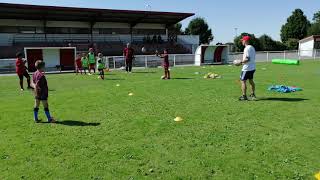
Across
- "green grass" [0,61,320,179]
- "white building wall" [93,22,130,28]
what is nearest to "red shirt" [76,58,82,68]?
"green grass" [0,61,320,179]

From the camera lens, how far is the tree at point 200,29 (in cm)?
9016

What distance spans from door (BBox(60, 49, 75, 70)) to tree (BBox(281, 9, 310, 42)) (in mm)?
70391

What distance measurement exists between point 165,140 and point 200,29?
85028 mm

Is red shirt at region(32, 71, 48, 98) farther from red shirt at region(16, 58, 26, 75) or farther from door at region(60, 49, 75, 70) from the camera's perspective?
door at region(60, 49, 75, 70)

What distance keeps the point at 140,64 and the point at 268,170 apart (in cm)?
2767

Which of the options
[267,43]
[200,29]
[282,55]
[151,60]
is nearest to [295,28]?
[200,29]

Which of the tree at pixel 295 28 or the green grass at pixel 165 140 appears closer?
the green grass at pixel 165 140

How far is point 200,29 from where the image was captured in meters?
90.7

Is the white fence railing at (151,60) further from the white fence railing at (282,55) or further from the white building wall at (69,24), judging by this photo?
the white building wall at (69,24)

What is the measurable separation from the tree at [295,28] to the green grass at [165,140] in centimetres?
8328

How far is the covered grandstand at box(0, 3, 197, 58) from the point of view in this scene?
4609 cm

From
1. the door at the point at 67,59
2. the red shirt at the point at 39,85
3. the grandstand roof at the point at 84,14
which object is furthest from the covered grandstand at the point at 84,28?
the red shirt at the point at 39,85

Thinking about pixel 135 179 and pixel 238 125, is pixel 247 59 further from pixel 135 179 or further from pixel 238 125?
pixel 135 179

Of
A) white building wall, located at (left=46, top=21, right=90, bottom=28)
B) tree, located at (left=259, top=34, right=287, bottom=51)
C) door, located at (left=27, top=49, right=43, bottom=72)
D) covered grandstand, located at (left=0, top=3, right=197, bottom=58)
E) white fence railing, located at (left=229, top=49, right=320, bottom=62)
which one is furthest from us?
tree, located at (left=259, top=34, right=287, bottom=51)
